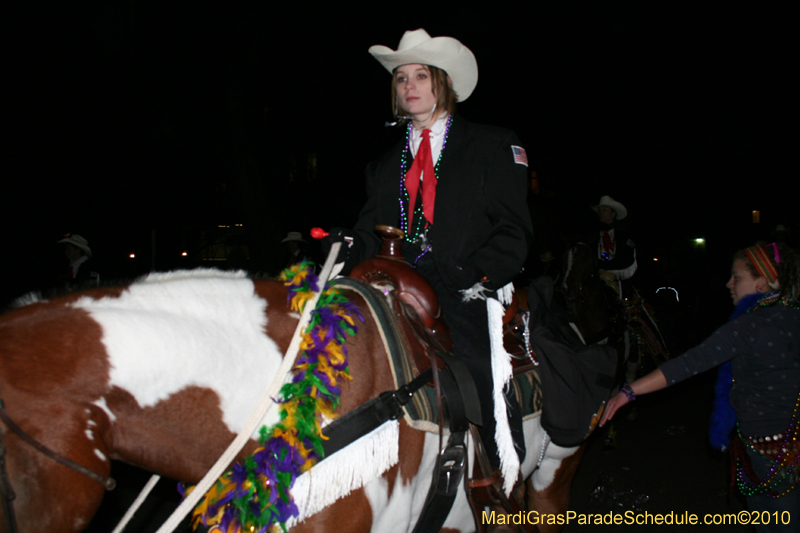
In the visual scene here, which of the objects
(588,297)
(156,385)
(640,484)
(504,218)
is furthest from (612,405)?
(588,297)

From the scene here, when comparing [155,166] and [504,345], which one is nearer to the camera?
[504,345]

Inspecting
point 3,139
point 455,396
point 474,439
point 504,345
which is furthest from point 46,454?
point 3,139

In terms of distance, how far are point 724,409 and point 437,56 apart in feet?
9.03

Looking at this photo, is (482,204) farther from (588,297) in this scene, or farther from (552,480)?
(588,297)

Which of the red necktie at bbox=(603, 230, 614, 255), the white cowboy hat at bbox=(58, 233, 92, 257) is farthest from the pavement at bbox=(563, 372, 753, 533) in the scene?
the white cowboy hat at bbox=(58, 233, 92, 257)

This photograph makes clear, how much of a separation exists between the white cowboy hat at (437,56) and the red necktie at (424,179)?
320 mm

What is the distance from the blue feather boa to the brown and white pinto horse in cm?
224

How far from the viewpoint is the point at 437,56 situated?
2596mm

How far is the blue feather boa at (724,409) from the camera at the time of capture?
3268 millimetres

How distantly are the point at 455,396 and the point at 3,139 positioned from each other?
12.9 m

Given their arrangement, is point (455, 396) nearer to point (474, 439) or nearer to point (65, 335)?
point (474, 439)

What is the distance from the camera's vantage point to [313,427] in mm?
1718

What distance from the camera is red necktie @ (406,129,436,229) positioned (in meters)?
2.63

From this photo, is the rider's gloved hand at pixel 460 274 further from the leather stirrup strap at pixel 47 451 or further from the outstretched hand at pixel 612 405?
the leather stirrup strap at pixel 47 451
